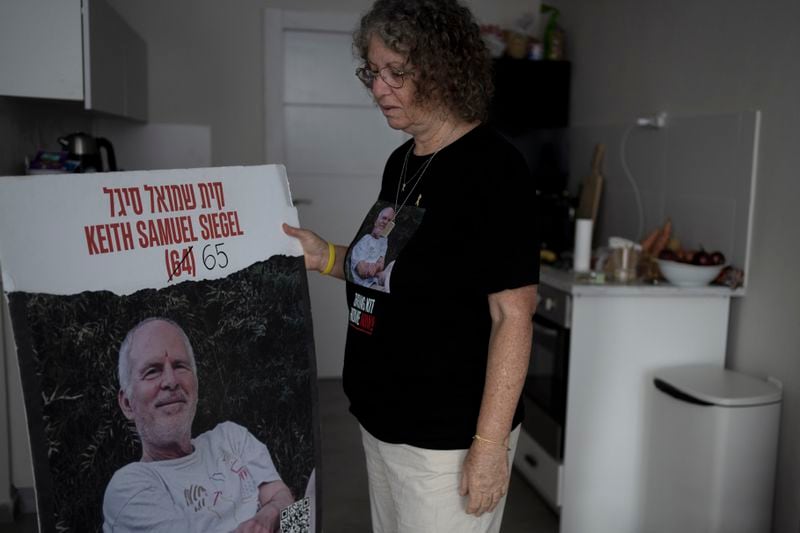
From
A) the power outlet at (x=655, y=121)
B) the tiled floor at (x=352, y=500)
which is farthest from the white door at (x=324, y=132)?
the power outlet at (x=655, y=121)

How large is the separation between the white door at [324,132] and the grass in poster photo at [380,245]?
2.75 metres

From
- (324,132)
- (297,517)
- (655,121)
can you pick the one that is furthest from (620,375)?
(324,132)

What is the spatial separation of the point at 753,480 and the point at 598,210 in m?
1.52

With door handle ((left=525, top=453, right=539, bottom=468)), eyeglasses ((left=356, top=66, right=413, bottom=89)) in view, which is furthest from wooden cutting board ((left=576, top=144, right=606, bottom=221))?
eyeglasses ((left=356, top=66, right=413, bottom=89))

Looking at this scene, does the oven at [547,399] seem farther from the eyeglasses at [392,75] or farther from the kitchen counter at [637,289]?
the eyeglasses at [392,75]

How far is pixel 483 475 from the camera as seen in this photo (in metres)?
1.22

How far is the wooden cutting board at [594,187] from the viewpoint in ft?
10.6

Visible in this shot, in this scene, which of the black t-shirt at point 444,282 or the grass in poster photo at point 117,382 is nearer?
the grass in poster photo at point 117,382

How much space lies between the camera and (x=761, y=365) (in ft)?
7.36

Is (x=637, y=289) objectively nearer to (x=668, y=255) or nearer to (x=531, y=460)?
(x=668, y=255)

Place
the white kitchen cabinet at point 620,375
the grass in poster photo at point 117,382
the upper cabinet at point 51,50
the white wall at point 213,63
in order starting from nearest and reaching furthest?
the grass in poster photo at point 117,382 → the upper cabinet at point 51,50 → the white kitchen cabinet at point 620,375 → the white wall at point 213,63

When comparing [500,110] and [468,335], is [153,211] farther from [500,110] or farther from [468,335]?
[500,110]

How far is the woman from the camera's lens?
121 centimetres

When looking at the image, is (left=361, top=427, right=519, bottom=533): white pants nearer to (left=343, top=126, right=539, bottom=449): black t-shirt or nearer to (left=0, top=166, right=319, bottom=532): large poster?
(left=343, top=126, right=539, bottom=449): black t-shirt
